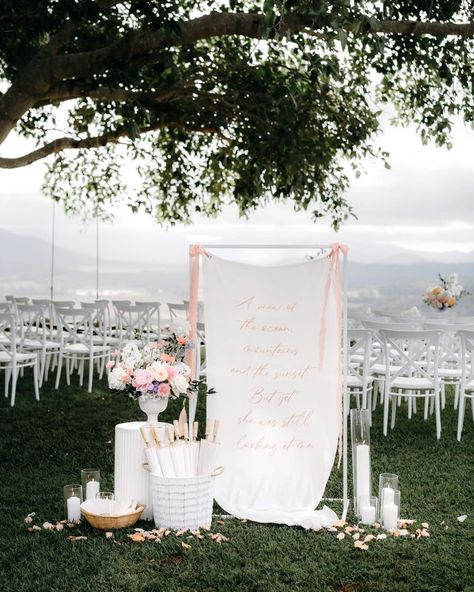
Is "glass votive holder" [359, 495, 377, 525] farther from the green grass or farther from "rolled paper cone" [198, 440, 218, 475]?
"rolled paper cone" [198, 440, 218, 475]

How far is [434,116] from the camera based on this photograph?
7840 mm

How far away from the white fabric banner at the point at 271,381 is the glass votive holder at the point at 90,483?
0.67m

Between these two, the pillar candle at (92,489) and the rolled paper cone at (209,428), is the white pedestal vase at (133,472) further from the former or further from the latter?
the rolled paper cone at (209,428)

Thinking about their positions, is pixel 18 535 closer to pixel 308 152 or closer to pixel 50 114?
pixel 308 152

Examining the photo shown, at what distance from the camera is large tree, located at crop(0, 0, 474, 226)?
6051 mm

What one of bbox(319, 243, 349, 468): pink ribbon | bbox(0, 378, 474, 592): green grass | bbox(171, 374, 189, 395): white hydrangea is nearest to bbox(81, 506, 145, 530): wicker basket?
bbox(0, 378, 474, 592): green grass

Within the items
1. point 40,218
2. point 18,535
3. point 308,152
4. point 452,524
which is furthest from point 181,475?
point 40,218

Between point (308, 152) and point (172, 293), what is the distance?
6060mm

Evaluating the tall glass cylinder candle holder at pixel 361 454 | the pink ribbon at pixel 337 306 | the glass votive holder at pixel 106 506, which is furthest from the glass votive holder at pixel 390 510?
the glass votive holder at pixel 106 506

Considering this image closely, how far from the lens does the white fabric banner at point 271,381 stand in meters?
4.18

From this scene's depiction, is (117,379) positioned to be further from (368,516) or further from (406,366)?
(406,366)

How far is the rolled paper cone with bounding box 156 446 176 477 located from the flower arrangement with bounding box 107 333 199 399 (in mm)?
274

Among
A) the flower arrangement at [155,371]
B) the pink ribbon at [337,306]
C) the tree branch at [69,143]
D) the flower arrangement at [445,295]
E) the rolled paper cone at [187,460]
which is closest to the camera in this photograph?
the flower arrangement at [155,371]

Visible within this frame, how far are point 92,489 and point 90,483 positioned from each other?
0.03 meters
